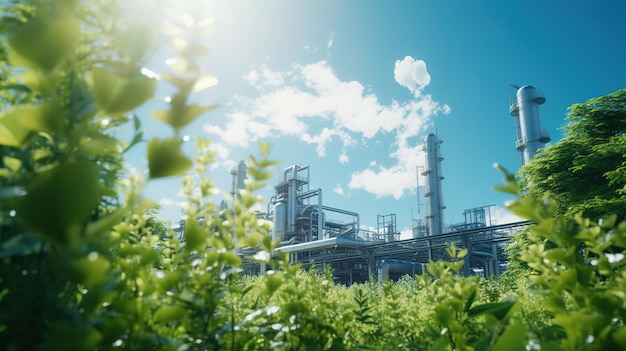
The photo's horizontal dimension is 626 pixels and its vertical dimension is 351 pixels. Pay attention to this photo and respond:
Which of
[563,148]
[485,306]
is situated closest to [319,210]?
[563,148]

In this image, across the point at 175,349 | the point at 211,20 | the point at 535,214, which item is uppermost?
the point at 211,20

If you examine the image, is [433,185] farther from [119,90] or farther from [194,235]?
[119,90]

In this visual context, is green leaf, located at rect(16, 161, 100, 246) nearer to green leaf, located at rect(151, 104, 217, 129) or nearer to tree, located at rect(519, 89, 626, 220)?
green leaf, located at rect(151, 104, 217, 129)

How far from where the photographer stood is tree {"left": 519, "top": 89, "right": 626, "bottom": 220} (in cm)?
1254

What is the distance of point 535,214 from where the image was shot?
808 millimetres

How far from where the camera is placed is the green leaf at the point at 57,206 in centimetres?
41

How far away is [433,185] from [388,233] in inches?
192

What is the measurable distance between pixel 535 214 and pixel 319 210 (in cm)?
2311

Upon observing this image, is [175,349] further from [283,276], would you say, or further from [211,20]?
[211,20]

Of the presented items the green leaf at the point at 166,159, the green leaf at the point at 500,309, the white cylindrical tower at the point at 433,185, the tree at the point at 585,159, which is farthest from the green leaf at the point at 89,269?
the white cylindrical tower at the point at 433,185

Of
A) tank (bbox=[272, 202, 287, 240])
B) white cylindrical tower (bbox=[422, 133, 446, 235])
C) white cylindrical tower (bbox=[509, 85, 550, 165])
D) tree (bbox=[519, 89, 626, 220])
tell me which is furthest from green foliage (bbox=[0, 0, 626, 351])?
white cylindrical tower (bbox=[422, 133, 446, 235])

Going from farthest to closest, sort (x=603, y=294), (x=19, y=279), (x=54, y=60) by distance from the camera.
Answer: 1. (x=603, y=294)
2. (x=19, y=279)
3. (x=54, y=60)

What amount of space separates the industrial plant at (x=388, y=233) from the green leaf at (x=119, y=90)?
17.3 metres

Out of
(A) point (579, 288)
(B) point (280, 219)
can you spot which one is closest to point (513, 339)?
(A) point (579, 288)
